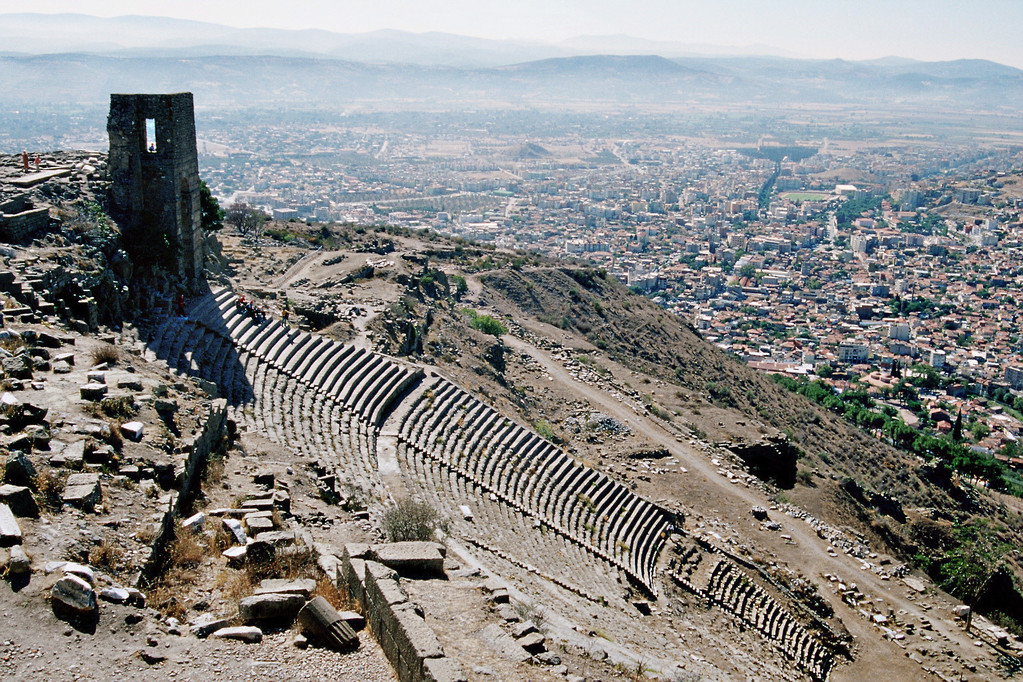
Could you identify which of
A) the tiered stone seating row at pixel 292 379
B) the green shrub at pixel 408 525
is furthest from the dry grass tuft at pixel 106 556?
the tiered stone seating row at pixel 292 379

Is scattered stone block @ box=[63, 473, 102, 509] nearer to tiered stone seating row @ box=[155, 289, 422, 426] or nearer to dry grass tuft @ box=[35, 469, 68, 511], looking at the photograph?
dry grass tuft @ box=[35, 469, 68, 511]

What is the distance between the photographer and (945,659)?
1606 centimetres

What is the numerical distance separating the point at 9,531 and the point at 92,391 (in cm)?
380

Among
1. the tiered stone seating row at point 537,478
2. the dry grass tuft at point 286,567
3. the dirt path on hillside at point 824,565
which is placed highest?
the dry grass tuft at point 286,567

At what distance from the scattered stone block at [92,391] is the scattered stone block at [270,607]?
452cm

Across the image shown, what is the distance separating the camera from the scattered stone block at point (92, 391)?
1102cm

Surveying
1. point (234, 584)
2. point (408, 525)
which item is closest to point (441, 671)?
point (234, 584)

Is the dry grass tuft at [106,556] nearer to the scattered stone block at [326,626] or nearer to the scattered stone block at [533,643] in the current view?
the scattered stone block at [326,626]

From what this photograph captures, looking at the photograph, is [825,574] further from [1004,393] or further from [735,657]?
[1004,393]

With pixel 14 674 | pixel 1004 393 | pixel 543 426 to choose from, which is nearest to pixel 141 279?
pixel 543 426

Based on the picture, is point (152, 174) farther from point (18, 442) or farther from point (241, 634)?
point (241, 634)

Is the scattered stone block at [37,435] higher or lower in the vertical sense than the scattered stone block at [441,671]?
higher

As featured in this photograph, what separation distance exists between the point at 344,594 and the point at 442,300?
68.9 ft

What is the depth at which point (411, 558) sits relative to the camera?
29.8 ft
